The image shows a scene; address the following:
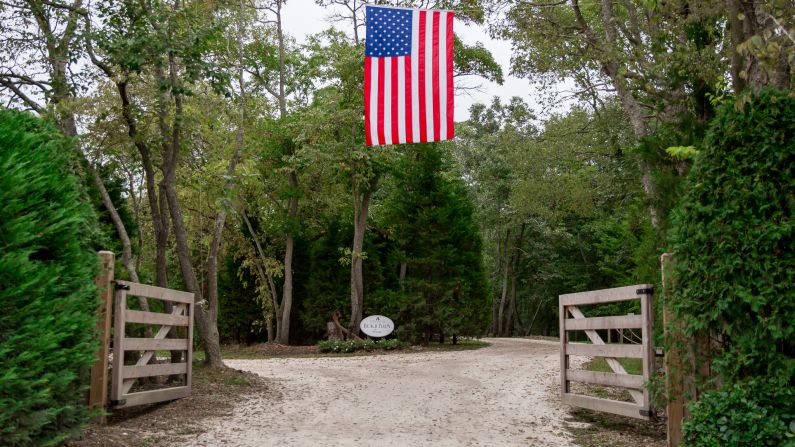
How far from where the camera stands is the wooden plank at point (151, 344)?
20.9 ft

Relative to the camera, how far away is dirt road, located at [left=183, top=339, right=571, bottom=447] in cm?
601

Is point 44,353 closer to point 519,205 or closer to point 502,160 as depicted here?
point 519,205

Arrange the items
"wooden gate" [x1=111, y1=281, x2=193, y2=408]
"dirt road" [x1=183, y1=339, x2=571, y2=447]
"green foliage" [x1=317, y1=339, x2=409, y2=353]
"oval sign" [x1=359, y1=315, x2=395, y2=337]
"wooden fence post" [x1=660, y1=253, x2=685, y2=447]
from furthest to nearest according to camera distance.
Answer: "oval sign" [x1=359, y1=315, x2=395, y2=337]
"green foliage" [x1=317, y1=339, x2=409, y2=353]
"wooden gate" [x1=111, y1=281, x2=193, y2=408]
"dirt road" [x1=183, y1=339, x2=571, y2=447]
"wooden fence post" [x1=660, y1=253, x2=685, y2=447]

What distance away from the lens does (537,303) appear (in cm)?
3894

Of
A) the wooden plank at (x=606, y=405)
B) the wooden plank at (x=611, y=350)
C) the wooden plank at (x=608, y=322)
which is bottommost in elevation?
the wooden plank at (x=606, y=405)

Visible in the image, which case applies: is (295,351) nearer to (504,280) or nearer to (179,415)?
(179,415)

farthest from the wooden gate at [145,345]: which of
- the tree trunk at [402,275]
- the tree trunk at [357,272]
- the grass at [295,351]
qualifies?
the tree trunk at [402,275]

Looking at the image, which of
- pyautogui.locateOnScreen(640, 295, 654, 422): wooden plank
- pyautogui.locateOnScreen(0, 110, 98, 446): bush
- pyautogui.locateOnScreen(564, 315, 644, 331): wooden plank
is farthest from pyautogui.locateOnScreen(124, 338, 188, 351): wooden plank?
pyautogui.locateOnScreen(640, 295, 654, 422): wooden plank

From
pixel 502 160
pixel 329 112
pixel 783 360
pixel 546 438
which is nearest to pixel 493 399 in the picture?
pixel 546 438

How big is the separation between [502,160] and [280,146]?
1395 centimetres

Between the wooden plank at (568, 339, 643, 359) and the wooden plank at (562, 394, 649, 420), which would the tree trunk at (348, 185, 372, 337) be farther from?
the wooden plank at (568, 339, 643, 359)

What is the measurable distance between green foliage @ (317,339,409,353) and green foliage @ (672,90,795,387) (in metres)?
14.5

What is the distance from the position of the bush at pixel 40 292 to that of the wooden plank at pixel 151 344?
57.6 inches

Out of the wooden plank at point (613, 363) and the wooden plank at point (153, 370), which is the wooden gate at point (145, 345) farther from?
the wooden plank at point (613, 363)
